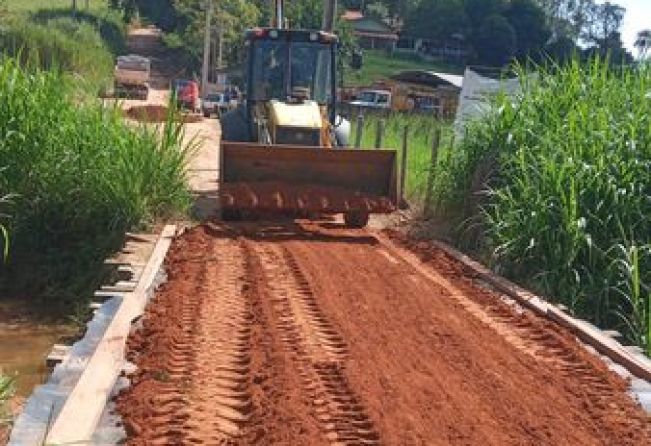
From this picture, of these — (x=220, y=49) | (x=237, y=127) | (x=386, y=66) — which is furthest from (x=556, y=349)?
(x=386, y=66)

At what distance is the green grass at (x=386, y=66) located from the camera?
65562mm

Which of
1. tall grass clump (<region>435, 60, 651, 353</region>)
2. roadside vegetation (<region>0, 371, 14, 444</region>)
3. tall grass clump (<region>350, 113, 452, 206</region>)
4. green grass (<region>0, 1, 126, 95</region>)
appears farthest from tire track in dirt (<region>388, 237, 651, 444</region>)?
green grass (<region>0, 1, 126, 95</region>)

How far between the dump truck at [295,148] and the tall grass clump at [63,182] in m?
1.00

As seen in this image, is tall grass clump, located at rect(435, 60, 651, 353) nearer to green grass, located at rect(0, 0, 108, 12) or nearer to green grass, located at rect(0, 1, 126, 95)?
green grass, located at rect(0, 1, 126, 95)

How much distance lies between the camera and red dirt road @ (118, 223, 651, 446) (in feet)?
16.0

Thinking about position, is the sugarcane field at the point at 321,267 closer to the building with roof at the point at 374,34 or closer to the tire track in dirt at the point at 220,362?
the tire track in dirt at the point at 220,362

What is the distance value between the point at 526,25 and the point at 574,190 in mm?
64838

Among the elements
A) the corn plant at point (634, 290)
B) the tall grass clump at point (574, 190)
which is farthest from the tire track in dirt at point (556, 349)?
the corn plant at point (634, 290)

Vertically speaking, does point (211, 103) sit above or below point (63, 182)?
below

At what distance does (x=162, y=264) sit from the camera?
871 centimetres

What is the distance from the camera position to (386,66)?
246ft

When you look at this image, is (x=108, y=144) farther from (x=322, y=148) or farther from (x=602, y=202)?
(x=602, y=202)

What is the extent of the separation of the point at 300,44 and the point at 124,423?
350 inches

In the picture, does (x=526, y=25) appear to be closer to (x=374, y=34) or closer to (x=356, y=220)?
(x=374, y=34)
